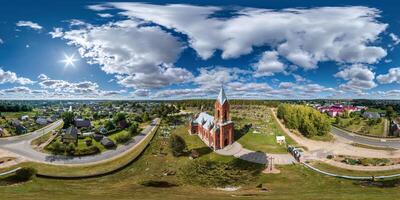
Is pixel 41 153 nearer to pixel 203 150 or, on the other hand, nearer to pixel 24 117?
pixel 24 117

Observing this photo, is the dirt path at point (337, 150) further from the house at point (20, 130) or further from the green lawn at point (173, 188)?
the house at point (20, 130)

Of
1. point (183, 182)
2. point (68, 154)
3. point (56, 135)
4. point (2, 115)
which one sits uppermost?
point (2, 115)

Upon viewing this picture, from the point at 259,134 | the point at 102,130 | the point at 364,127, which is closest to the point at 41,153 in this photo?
the point at 102,130

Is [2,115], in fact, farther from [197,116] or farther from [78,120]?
[197,116]

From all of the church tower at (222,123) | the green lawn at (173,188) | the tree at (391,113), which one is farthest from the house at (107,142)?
the tree at (391,113)

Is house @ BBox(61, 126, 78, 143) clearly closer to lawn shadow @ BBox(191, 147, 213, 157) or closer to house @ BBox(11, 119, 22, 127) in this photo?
house @ BBox(11, 119, 22, 127)

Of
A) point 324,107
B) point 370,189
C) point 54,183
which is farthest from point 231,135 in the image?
point 54,183
